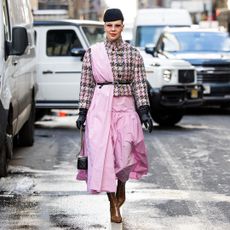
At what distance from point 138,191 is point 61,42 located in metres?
7.71

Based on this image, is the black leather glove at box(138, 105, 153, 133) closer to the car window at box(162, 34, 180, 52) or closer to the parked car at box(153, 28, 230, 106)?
the parked car at box(153, 28, 230, 106)

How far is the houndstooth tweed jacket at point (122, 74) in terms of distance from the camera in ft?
25.4

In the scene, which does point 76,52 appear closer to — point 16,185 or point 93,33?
point 93,33

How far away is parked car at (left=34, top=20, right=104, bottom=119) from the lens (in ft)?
53.5

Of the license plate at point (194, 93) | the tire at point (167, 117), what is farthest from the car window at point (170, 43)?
the license plate at point (194, 93)

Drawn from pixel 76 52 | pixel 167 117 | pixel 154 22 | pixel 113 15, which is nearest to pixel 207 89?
pixel 167 117

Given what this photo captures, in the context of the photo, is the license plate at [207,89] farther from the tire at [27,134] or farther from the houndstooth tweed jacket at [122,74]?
the houndstooth tweed jacket at [122,74]

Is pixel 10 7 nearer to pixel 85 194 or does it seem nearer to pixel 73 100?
pixel 85 194

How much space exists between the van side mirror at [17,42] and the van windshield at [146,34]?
15.9 meters

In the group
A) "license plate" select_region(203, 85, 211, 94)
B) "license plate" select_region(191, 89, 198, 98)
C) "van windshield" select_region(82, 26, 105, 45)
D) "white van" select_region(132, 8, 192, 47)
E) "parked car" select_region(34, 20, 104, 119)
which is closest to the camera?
"parked car" select_region(34, 20, 104, 119)

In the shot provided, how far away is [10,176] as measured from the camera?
1062cm

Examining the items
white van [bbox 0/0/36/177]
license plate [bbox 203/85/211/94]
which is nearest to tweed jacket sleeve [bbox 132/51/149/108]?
white van [bbox 0/0/36/177]

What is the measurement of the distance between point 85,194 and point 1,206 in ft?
3.39

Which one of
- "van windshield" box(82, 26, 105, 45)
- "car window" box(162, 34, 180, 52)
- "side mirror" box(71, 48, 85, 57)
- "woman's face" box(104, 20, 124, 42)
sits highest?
"woman's face" box(104, 20, 124, 42)
